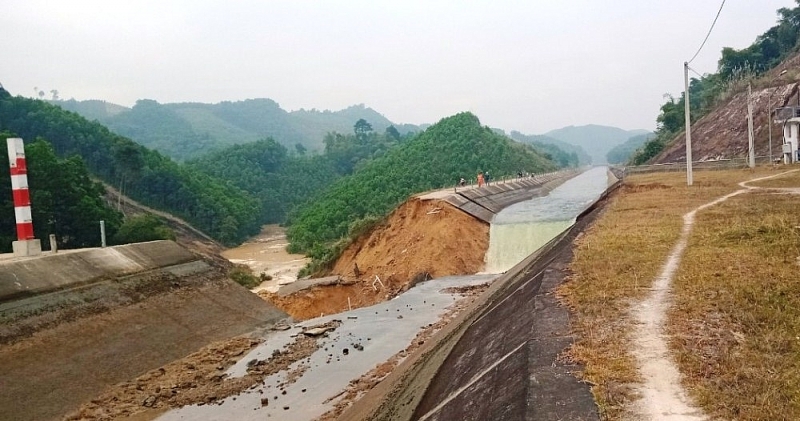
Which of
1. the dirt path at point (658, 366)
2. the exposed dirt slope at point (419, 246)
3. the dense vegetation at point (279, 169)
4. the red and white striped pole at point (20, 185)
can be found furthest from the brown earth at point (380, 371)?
the dense vegetation at point (279, 169)

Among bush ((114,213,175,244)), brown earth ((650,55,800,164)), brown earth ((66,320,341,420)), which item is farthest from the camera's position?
brown earth ((650,55,800,164))

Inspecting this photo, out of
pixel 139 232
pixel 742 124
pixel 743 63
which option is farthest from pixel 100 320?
pixel 743 63

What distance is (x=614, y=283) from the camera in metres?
9.69

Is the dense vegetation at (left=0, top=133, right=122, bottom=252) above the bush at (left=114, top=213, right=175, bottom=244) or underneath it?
above

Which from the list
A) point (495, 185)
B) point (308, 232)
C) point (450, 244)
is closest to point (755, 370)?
point (450, 244)

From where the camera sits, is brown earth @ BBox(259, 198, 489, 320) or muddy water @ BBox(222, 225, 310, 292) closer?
brown earth @ BBox(259, 198, 489, 320)

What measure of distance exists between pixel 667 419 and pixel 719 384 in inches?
34.7

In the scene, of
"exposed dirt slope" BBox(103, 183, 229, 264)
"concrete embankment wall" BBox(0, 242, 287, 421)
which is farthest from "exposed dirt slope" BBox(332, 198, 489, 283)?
"exposed dirt slope" BBox(103, 183, 229, 264)

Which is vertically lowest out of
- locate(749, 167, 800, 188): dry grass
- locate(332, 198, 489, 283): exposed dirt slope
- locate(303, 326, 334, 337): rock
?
locate(303, 326, 334, 337): rock

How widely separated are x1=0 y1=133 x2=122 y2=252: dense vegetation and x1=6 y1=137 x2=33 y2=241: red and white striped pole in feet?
61.9

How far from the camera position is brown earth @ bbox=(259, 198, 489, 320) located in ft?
86.8

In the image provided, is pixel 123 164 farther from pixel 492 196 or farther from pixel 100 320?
pixel 100 320

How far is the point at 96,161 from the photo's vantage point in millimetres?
66062

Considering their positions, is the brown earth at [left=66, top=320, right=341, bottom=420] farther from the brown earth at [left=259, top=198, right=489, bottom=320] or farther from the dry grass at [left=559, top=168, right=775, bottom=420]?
the brown earth at [left=259, top=198, right=489, bottom=320]
